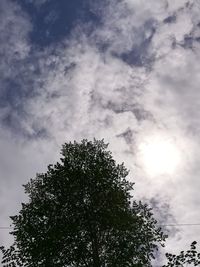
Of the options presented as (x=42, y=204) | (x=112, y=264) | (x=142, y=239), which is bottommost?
(x=112, y=264)

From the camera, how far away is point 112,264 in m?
33.1

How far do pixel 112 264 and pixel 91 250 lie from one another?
1982mm

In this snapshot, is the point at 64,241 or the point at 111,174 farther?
the point at 111,174

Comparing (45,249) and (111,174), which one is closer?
(45,249)

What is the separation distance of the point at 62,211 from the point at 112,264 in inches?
224

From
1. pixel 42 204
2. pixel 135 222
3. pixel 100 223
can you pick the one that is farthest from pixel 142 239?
pixel 42 204

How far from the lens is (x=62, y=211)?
111 ft

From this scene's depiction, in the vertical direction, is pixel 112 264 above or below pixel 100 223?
below

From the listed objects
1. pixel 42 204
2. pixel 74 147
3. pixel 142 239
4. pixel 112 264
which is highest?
pixel 74 147

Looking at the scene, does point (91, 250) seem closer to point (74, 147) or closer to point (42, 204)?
point (42, 204)

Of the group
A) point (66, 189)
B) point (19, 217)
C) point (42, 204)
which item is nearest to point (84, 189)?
point (66, 189)

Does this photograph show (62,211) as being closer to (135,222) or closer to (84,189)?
(84,189)

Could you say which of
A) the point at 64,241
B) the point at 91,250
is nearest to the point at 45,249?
the point at 64,241

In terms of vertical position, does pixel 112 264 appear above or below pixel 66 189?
below
